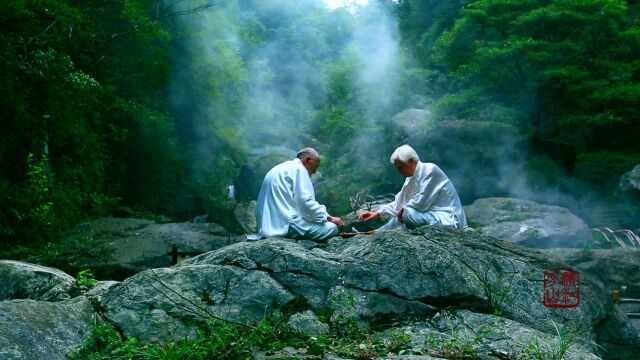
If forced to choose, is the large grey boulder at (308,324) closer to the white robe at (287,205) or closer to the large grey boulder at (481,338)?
the large grey boulder at (481,338)

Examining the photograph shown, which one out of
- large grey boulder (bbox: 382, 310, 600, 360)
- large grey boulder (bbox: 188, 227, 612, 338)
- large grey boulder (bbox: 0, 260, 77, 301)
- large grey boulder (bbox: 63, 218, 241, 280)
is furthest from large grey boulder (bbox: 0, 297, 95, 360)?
large grey boulder (bbox: 63, 218, 241, 280)

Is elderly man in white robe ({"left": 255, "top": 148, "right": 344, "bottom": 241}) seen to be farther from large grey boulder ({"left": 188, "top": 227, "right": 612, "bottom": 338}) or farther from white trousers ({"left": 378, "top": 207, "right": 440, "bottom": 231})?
white trousers ({"left": 378, "top": 207, "right": 440, "bottom": 231})

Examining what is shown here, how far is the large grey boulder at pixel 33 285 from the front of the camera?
7203 mm

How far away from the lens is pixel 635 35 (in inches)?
788

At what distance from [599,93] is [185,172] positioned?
1330 cm

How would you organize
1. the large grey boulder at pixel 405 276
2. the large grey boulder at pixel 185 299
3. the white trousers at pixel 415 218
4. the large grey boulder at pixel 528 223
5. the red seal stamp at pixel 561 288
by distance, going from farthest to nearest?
1. the large grey boulder at pixel 528 223
2. the white trousers at pixel 415 218
3. the red seal stamp at pixel 561 288
4. the large grey boulder at pixel 405 276
5. the large grey boulder at pixel 185 299

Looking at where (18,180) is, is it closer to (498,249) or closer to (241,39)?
(498,249)

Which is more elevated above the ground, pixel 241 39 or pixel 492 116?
pixel 241 39

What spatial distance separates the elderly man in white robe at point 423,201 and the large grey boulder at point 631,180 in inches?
445

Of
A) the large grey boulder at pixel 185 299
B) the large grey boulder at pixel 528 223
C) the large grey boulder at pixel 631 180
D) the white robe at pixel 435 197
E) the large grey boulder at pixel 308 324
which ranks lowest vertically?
the large grey boulder at pixel 528 223

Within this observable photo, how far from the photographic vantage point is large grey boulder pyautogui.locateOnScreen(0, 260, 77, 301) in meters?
7.20

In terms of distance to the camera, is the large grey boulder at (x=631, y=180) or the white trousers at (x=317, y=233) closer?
the white trousers at (x=317, y=233)

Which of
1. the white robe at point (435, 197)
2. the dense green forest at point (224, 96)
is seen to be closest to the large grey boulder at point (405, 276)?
the white robe at point (435, 197)

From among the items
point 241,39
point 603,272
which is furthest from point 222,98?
point 603,272
